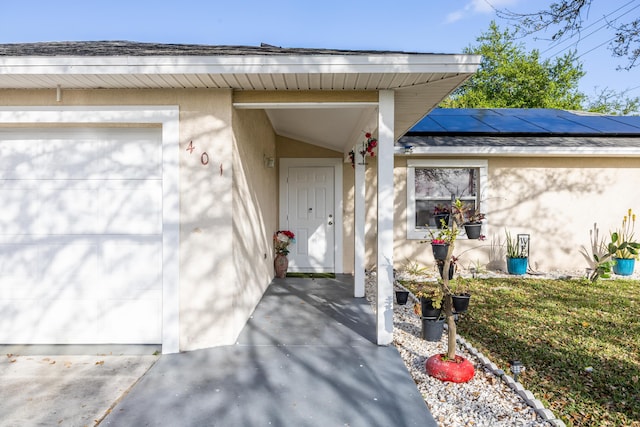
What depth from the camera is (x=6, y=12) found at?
10.7 metres

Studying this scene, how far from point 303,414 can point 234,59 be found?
2.76m

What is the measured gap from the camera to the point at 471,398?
2.80 meters

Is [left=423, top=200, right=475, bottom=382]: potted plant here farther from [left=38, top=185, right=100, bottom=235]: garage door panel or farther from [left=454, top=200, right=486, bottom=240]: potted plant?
[left=38, top=185, right=100, bottom=235]: garage door panel

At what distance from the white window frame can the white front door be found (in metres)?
1.49

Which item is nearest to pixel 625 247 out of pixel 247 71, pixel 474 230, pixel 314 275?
pixel 474 230

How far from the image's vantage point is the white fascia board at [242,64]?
322 centimetres

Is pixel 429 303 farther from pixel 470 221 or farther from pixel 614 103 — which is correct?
pixel 614 103

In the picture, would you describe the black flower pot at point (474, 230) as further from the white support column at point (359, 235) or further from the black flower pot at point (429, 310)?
the white support column at point (359, 235)

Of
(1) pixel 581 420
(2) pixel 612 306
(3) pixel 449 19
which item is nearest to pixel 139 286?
(1) pixel 581 420

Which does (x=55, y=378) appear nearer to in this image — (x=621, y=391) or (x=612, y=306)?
(x=621, y=391)

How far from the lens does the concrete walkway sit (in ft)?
8.39

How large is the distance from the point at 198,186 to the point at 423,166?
508 cm

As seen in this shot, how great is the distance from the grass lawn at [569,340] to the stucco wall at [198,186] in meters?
2.67

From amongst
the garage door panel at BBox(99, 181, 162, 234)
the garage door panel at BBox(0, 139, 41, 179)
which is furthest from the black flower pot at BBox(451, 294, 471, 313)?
the garage door panel at BBox(0, 139, 41, 179)
